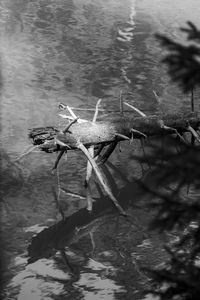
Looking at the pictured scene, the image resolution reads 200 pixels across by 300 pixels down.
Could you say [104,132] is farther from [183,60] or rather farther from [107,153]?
[183,60]

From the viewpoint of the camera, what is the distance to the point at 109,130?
301 inches

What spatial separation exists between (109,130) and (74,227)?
1.41 m

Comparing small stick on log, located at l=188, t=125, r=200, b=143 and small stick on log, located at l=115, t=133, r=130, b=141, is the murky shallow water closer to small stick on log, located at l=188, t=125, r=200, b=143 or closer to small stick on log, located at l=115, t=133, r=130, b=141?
small stick on log, located at l=115, t=133, r=130, b=141

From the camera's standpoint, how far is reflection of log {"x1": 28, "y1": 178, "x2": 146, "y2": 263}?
21.0 feet

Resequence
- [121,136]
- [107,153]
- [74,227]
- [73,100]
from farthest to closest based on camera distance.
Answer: [73,100] → [107,153] → [121,136] → [74,227]

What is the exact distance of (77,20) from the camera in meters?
18.0

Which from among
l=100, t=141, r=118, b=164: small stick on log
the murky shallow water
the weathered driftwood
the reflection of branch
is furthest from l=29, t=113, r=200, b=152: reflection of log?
the reflection of branch

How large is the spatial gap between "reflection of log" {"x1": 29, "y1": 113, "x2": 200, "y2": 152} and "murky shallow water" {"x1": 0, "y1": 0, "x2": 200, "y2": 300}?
788 millimetres

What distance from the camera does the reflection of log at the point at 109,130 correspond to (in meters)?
7.07

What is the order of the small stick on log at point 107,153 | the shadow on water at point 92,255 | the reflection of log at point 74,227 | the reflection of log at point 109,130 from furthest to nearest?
1. the small stick on log at point 107,153
2. the reflection of log at point 109,130
3. the reflection of log at point 74,227
4. the shadow on water at point 92,255

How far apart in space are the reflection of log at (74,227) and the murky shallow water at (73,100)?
10 centimetres

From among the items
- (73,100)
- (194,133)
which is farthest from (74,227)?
(73,100)

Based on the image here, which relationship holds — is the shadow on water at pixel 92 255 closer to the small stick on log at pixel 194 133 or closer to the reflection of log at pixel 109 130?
the reflection of log at pixel 109 130

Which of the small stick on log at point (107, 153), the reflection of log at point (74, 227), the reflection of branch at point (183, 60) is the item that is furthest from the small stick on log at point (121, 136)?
the reflection of branch at point (183, 60)
